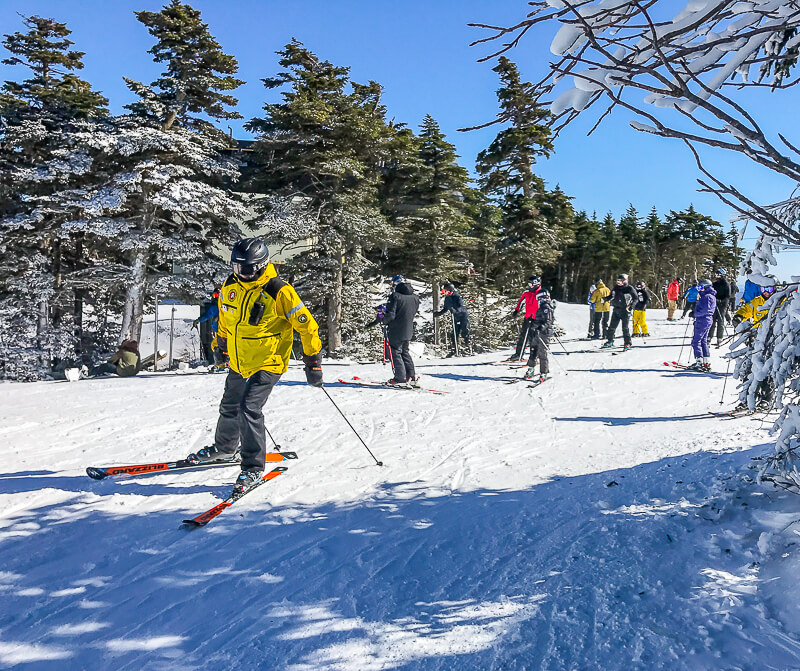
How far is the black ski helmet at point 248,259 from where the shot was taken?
14.2 feet

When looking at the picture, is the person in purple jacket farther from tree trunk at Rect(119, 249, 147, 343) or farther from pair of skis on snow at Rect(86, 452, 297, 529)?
tree trunk at Rect(119, 249, 147, 343)

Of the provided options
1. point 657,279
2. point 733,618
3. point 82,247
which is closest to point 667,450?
point 733,618

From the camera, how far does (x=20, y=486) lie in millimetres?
4641

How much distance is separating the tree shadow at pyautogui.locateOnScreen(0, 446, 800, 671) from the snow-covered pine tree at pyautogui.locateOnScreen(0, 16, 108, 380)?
1526 cm

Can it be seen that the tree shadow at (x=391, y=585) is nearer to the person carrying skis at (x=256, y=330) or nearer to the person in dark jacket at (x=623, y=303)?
the person carrying skis at (x=256, y=330)

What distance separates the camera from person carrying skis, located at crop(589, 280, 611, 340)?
17.4 meters

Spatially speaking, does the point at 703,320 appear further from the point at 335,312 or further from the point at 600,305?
the point at 335,312

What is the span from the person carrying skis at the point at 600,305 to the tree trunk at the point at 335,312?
8.84 meters

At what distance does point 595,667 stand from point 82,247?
20924mm

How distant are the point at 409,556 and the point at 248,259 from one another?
2.60m

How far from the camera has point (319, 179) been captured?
19.8 metres

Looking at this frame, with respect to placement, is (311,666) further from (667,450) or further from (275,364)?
(667,450)

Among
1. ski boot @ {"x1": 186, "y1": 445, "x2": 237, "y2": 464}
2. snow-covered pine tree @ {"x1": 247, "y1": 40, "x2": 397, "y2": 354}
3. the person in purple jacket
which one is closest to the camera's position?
ski boot @ {"x1": 186, "y1": 445, "x2": 237, "y2": 464}

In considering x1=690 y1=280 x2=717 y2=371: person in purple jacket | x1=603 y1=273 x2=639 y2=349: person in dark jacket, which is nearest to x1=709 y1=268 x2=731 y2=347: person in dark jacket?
x1=690 y1=280 x2=717 y2=371: person in purple jacket
